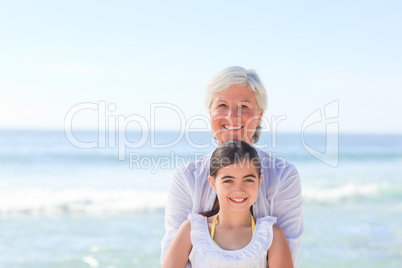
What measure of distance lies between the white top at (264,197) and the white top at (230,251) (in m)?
0.14

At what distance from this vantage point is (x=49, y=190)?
14.2m

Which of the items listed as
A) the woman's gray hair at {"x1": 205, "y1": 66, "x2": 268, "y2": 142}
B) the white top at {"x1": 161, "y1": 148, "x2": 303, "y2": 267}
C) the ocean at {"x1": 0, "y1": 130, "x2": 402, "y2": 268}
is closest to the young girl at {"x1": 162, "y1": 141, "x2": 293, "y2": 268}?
the white top at {"x1": 161, "y1": 148, "x2": 303, "y2": 267}

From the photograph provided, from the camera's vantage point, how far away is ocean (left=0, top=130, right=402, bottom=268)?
7.21 metres

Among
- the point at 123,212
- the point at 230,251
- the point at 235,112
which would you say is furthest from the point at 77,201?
the point at 230,251

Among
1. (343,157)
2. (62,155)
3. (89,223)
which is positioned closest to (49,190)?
(89,223)

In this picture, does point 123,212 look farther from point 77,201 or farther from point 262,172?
point 262,172

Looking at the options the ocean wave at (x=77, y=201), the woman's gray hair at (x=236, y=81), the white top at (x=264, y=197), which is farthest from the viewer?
the ocean wave at (x=77, y=201)

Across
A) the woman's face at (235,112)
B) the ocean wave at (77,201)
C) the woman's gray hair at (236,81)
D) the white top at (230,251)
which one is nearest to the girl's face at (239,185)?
the white top at (230,251)

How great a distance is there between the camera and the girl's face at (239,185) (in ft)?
8.29

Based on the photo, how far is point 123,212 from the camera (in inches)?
449

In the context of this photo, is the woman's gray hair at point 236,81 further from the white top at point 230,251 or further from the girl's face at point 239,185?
the white top at point 230,251

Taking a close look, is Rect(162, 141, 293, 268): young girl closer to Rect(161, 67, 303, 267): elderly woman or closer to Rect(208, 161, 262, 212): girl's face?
Rect(208, 161, 262, 212): girl's face

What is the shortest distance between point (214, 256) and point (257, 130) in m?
0.95

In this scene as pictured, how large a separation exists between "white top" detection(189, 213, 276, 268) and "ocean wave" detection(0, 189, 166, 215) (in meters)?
9.11
